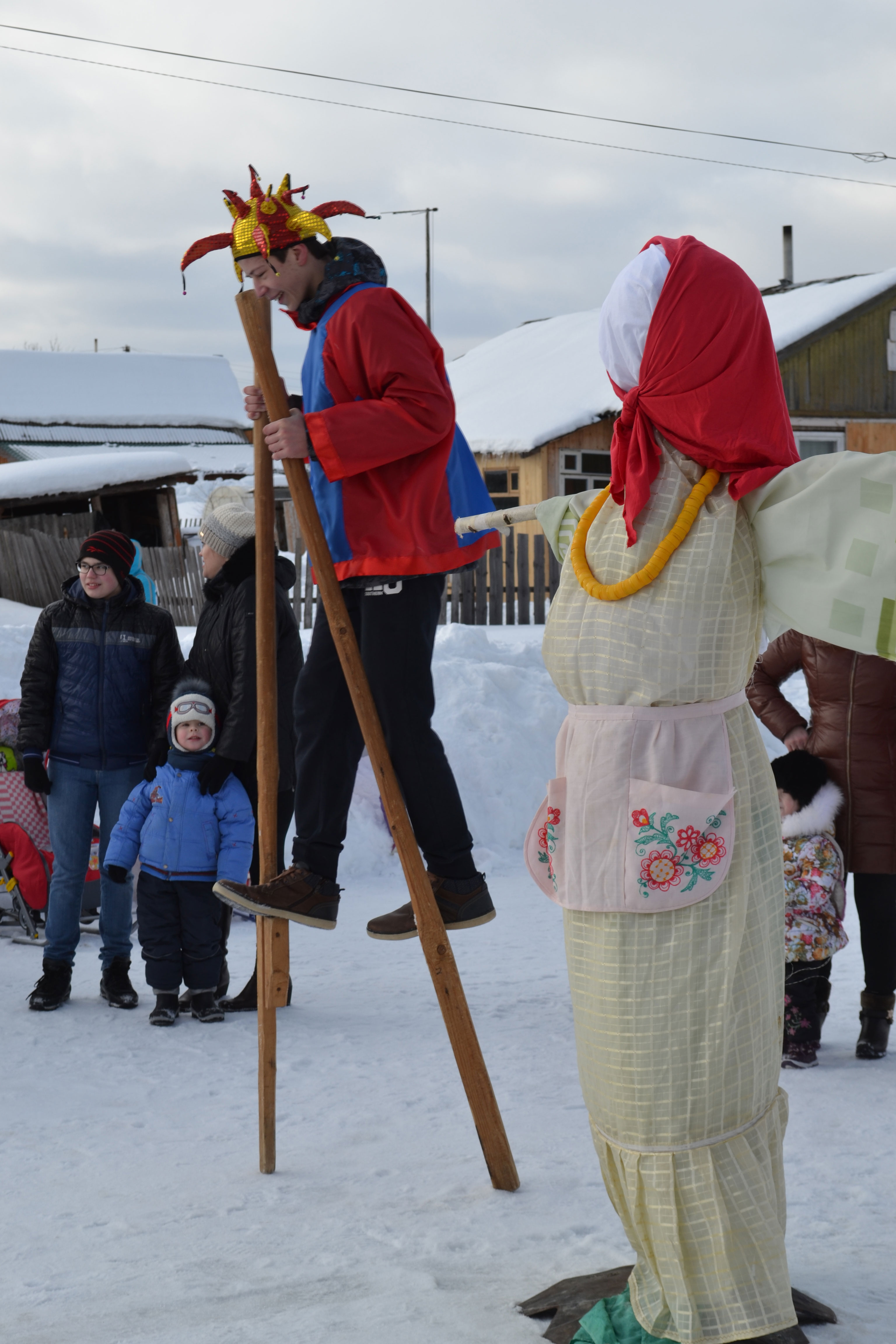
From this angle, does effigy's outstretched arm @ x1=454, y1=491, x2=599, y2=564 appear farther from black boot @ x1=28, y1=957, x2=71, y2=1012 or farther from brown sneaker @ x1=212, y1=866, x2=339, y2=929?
black boot @ x1=28, y1=957, x2=71, y2=1012

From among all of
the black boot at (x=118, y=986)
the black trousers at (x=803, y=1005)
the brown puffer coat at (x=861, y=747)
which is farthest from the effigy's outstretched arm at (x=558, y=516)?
the black boot at (x=118, y=986)

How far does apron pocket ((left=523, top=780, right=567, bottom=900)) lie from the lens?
8.46 feet

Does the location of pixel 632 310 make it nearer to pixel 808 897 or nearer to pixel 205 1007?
pixel 808 897

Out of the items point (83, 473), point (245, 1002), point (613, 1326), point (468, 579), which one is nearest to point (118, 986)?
point (245, 1002)

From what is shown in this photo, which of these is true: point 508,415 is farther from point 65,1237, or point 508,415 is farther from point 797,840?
point 65,1237

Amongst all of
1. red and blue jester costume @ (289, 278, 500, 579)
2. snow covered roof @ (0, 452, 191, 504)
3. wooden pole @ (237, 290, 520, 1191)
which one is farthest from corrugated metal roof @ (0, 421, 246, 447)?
red and blue jester costume @ (289, 278, 500, 579)

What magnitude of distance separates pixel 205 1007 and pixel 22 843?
1704 mm

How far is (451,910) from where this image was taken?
3318 mm

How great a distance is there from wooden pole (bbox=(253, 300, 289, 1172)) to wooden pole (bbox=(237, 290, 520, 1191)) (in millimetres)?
229

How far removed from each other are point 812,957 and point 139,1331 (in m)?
2.68

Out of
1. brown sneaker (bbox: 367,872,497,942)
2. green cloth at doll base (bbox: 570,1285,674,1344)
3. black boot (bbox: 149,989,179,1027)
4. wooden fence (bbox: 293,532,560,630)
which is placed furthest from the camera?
wooden fence (bbox: 293,532,560,630)

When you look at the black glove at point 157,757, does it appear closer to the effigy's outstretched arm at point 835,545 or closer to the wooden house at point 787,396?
the effigy's outstretched arm at point 835,545

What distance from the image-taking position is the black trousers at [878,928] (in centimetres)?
469

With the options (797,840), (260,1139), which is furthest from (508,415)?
(260,1139)
